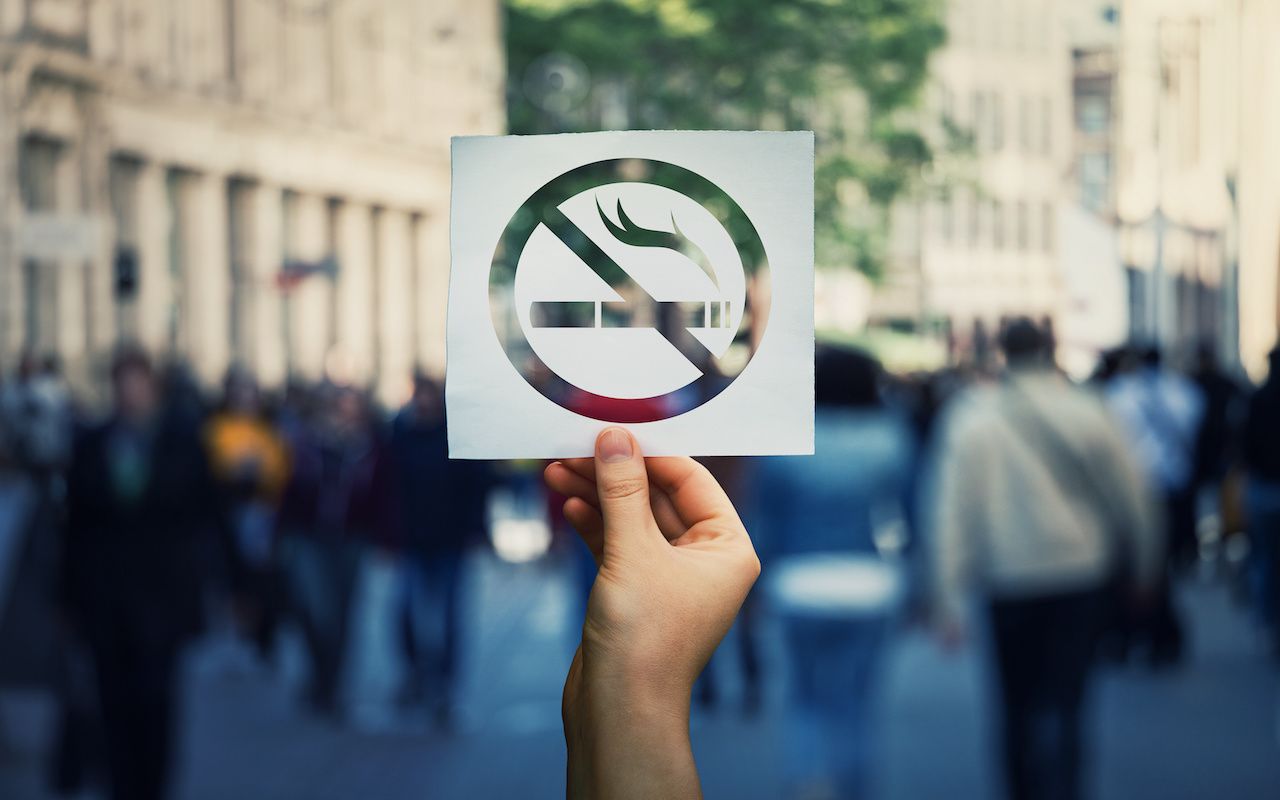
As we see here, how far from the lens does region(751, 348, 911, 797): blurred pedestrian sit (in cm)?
774

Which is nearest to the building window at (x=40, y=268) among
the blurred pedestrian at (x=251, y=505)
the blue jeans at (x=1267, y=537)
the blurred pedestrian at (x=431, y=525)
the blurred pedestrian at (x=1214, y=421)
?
the blurred pedestrian at (x=251, y=505)

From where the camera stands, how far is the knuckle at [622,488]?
2135 millimetres

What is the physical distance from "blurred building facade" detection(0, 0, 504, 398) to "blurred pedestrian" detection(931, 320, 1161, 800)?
1193 cm

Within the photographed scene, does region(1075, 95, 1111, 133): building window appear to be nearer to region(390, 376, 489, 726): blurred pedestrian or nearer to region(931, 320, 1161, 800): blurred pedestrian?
region(390, 376, 489, 726): blurred pedestrian

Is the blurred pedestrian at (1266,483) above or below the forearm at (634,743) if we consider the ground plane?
below

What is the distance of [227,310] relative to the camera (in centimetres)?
2850

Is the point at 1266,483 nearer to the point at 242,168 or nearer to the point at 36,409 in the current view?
the point at 36,409

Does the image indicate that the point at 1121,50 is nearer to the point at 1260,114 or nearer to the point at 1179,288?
the point at 1260,114

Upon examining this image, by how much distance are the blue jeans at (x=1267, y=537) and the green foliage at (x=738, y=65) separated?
13522mm

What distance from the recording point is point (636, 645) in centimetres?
212

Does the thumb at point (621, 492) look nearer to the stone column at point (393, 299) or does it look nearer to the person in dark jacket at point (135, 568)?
the person in dark jacket at point (135, 568)

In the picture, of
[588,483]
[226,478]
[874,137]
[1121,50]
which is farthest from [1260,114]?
[588,483]

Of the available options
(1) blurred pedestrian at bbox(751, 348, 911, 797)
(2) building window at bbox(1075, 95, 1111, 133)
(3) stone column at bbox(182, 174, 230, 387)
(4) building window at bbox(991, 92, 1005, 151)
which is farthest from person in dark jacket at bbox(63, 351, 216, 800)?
(4) building window at bbox(991, 92, 1005, 151)

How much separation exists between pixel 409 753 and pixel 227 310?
63.8 feet
